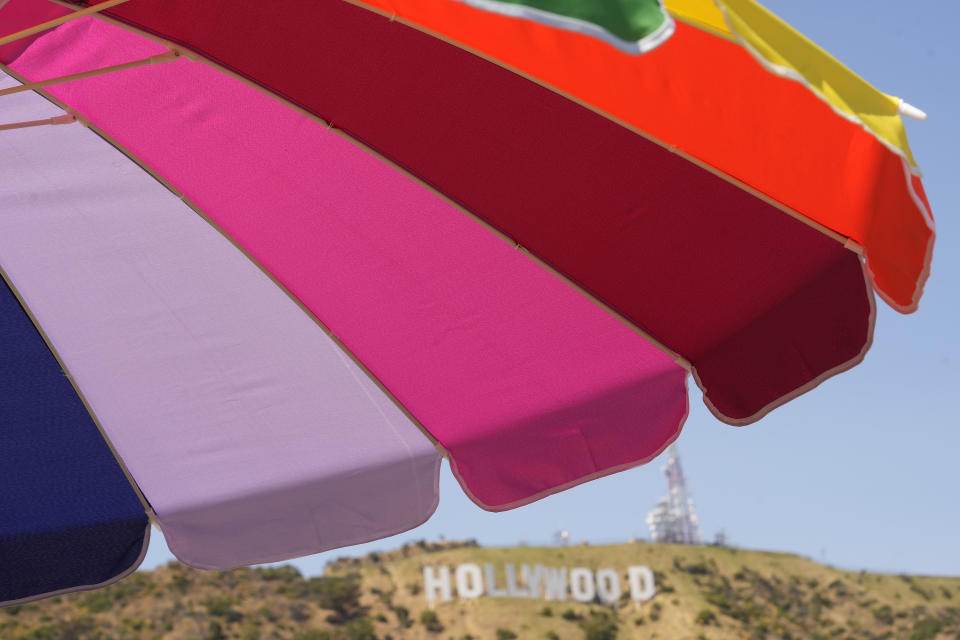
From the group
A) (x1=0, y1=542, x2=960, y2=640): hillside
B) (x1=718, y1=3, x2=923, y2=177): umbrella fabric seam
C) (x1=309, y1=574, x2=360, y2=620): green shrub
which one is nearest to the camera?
(x1=718, y1=3, x2=923, y2=177): umbrella fabric seam

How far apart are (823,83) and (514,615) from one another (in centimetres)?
5064

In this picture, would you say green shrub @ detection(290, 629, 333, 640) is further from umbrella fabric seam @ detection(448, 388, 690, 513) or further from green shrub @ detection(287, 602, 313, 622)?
umbrella fabric seam @ detection(448, 388, 690, 513)

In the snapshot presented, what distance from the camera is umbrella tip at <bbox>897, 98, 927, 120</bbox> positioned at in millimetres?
1819

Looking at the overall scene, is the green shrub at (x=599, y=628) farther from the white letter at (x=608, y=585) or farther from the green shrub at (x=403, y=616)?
the green shrub at (x=403, y=616)

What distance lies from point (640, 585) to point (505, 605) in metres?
7.35

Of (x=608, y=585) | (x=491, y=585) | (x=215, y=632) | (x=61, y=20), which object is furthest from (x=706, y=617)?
(x=61, y=20)

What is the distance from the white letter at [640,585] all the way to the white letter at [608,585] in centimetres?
69

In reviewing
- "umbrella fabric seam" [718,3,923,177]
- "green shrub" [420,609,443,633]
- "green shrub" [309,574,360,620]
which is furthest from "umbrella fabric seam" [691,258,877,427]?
"green shrub" [420,609,443,633]

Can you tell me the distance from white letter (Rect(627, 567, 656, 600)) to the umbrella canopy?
52801mm

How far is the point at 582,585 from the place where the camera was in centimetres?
5544

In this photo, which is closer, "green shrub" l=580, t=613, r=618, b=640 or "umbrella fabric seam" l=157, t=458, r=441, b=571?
"umbrella fabric seam" l=157, t=458, r=441, b=571

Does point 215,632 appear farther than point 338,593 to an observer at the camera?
No

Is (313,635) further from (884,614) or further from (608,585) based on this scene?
(884,614)

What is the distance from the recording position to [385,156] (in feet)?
8.08
